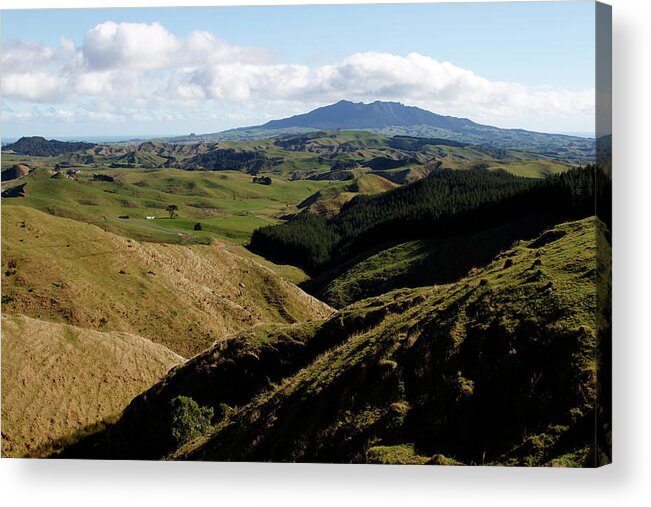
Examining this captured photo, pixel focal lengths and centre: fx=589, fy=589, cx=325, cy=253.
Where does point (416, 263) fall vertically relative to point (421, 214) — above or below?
below

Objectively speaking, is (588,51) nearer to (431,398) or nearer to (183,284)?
(431,398)

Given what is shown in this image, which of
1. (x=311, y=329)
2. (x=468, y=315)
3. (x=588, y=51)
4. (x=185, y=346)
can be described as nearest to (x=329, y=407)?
(x=468, y=315)

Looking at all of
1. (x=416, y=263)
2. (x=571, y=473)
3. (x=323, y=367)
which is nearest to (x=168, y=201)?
(x=416, y=263)

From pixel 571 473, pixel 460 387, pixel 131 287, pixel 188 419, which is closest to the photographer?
pixel 571 473

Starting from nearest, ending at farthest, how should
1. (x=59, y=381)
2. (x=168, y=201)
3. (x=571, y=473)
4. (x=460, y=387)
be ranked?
(x=571, y=473) < (x=460, y=387) < (x=59, y=381) < (x=168, y=201)

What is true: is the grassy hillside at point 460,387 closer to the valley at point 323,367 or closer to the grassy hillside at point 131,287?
the valley at point 323,367

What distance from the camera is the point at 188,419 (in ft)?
61.5

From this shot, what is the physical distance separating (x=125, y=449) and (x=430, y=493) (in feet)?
35.1

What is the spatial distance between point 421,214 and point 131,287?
39.4 m

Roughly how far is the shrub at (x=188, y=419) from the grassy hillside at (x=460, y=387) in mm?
370

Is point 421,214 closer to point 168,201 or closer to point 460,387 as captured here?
point 460,387

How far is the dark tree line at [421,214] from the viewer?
169ft

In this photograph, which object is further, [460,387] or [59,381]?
[59,381]

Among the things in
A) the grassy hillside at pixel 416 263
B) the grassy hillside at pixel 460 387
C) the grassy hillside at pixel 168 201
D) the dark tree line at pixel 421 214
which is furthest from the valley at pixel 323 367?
the grassy hillside at pixel 168 201
